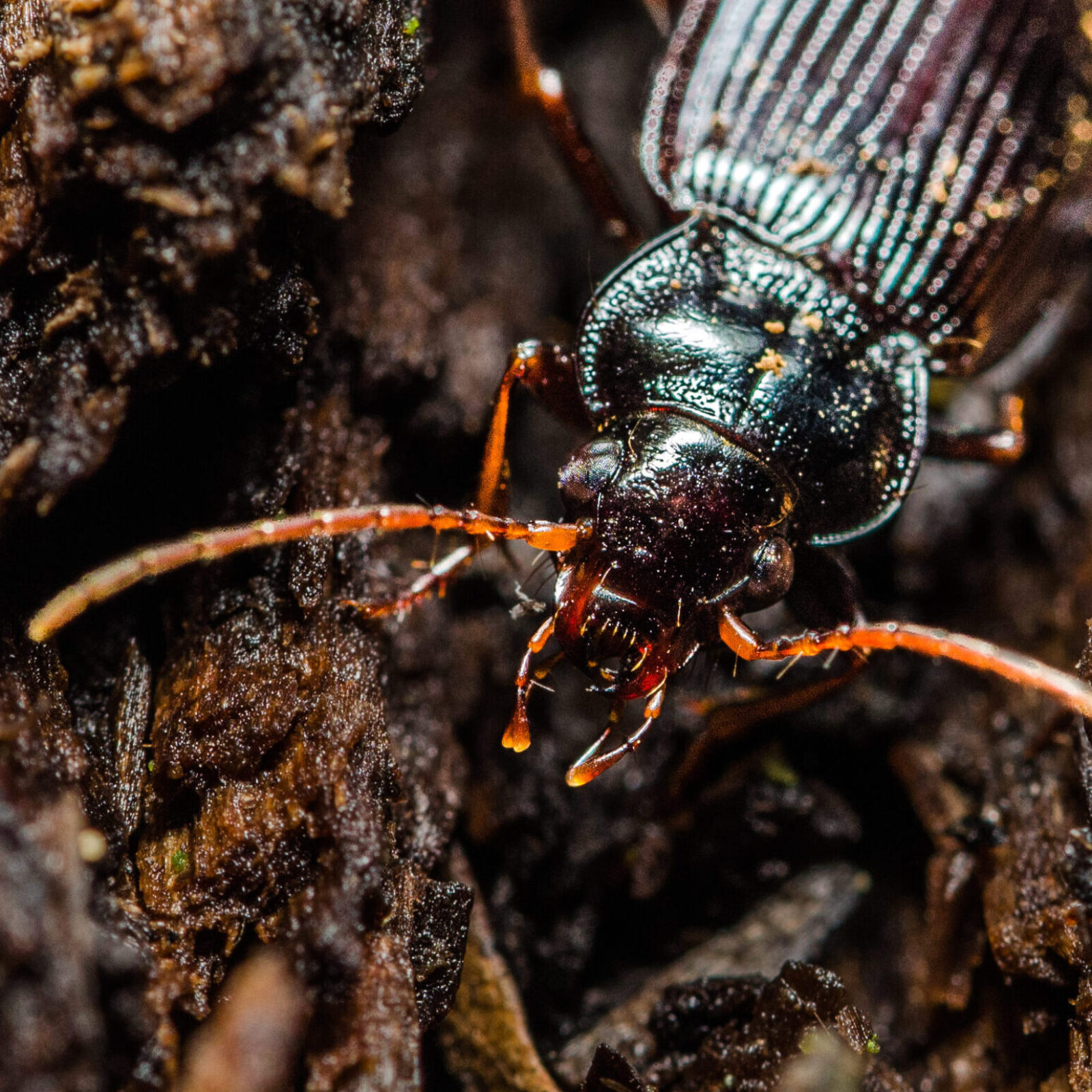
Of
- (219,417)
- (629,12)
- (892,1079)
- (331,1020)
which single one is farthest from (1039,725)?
(629,12)

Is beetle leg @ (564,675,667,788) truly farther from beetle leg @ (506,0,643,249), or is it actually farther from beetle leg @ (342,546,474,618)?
beetle leg @ (506,0,643,249)

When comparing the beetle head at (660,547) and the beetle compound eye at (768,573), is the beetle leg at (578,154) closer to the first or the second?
the beetle head at (660,547)

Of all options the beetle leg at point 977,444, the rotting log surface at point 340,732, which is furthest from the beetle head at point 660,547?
the beetle leg at point 977,444

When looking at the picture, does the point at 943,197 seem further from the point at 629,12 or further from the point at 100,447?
the point at 100,447

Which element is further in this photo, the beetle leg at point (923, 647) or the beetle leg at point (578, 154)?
the beetle leg at point (578, 154)

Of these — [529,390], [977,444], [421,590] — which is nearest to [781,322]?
[529,390]

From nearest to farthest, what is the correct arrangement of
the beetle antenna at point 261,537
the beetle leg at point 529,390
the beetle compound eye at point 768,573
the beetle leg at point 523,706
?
the beetle antenna at point 261,537 < the beetle leg at point 523,706 < the beetle compound eye at point 768,573 < the beetle leg at point 529,390
